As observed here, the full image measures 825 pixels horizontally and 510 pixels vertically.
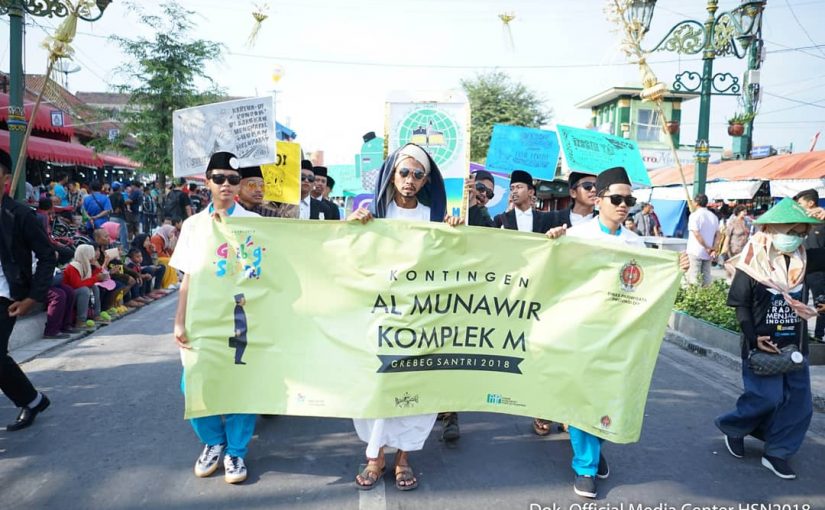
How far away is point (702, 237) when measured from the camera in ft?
31.2

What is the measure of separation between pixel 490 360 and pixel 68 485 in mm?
2597

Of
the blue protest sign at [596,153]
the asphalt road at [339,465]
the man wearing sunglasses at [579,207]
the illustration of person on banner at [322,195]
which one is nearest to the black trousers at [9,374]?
the asphalt road at [339,465]

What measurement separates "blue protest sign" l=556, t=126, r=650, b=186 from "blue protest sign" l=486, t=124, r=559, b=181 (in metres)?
0.34

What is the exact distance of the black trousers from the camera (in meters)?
4.13

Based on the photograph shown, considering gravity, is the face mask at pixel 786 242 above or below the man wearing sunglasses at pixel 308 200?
below

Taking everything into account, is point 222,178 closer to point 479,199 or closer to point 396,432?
point 396,432

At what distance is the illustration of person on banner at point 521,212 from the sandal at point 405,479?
2.92m

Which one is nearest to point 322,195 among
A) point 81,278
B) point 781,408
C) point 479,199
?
point 479,199

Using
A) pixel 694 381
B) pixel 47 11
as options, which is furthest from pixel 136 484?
pixel 47 11

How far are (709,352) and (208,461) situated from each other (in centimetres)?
589

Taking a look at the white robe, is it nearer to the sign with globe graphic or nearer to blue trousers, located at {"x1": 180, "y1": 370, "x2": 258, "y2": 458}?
blue trousers, located at {"x1": 180, "y1": 370, "x2": 258, "y2": 458}

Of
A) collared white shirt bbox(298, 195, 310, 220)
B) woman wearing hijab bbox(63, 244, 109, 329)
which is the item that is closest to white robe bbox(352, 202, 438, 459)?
collared white shirt bbox(298, 195, 310, 220)

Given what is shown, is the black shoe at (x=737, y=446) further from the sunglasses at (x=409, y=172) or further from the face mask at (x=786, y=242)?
the sunglasses at (x=409, y=172)

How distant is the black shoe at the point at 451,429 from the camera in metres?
4.29
